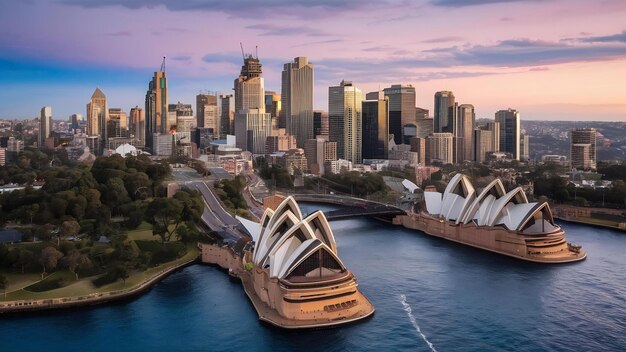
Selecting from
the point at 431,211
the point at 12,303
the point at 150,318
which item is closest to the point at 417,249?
the point at 431,211

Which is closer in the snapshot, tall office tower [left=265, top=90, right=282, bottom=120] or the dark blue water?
the dark blue water

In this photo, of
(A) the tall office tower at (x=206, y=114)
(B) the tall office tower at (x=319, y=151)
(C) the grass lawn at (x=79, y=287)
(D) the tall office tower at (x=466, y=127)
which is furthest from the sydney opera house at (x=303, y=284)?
(A) the tall office tower at (x=206, y=114)

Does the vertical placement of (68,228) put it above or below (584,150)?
below

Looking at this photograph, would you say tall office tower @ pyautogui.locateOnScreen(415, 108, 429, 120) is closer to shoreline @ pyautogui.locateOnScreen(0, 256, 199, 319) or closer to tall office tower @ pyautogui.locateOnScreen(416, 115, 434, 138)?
tall office tower @ pyautogui.locateOnScreen(416, 115, 434, 138)

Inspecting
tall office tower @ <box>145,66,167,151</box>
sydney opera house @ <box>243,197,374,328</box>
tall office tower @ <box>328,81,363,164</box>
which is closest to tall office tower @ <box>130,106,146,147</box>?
tall office tower @ <box>145,66,167,151</box>

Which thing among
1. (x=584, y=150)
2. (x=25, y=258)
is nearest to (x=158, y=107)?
(x=584, y=150)

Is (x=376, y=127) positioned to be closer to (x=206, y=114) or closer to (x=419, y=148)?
(x=419, y=148)
